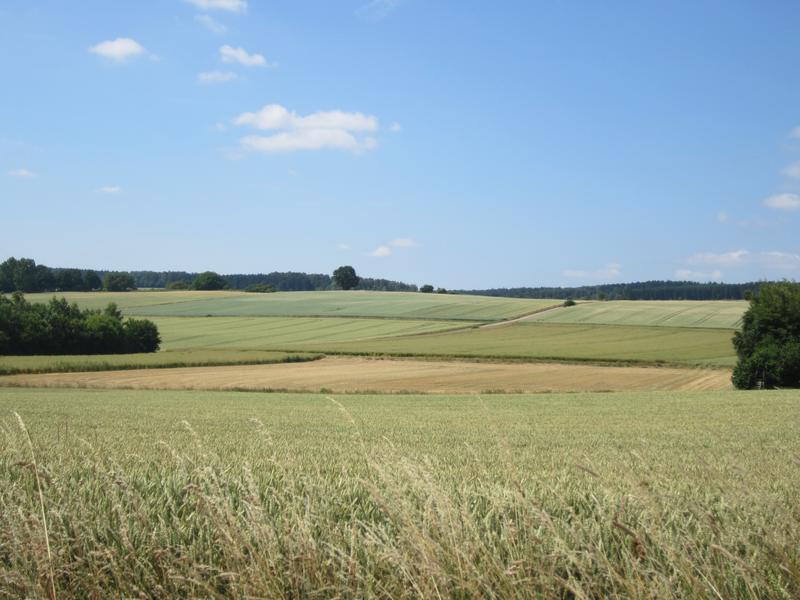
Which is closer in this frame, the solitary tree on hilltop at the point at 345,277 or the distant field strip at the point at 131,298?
the distant field strip at the point at 131,298

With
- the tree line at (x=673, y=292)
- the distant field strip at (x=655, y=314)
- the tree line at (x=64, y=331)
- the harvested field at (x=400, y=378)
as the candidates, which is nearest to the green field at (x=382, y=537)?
the harvested field at (x=400, y=378)

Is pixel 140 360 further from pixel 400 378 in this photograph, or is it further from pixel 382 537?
pixel 382 537

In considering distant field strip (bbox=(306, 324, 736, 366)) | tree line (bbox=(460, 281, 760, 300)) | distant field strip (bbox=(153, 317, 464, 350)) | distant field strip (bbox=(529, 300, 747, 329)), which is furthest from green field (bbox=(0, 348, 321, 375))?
tree line (bbox=(460, 281, 760, 300))

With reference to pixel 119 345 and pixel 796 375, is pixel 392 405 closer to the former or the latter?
pixel 796 375

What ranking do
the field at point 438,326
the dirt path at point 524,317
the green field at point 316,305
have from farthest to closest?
the green field at point 316,305 < the dirt path at point 524,317 < the field at point 438,326

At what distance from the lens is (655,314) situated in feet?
324

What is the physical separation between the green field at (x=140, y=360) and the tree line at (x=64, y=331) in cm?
1606

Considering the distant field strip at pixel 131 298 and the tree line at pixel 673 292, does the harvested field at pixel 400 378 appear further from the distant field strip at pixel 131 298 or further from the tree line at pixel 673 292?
the tree line at pixel 673 292

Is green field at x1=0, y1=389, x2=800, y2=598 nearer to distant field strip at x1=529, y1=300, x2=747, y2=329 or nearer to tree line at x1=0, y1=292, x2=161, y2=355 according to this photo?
tree line at x1=0, y1=292, x2=161, y2=355

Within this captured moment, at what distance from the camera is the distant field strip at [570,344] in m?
65.2

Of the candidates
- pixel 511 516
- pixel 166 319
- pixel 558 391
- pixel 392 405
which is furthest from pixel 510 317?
pixel 511 516

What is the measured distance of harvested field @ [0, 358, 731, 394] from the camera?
45312mm

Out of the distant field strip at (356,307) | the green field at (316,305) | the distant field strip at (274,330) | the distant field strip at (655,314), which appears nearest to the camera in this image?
the distant field strip at (274,330)

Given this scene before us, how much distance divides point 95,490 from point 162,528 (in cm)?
93
